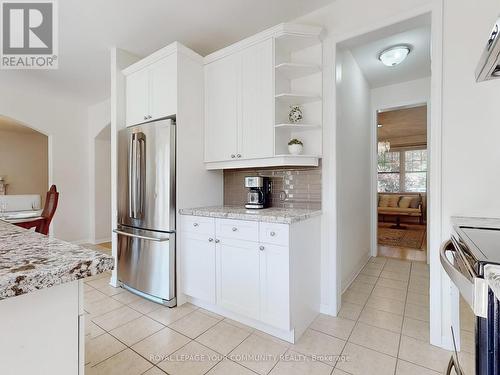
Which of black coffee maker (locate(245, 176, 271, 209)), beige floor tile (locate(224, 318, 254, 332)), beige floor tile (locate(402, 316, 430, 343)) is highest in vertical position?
black coffee maker (locate(245, 176, 271, 209))

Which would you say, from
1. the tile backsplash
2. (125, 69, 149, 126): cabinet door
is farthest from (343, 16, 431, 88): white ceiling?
(125, 69, 149, 126): cabinet door

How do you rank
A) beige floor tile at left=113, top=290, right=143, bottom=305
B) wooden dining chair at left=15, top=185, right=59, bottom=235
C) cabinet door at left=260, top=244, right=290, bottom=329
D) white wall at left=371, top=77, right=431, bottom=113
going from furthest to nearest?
1. white wall at left=371, top=77, right=431, bottom=113
2. wooden dining chair at left=15, top=185, right=59, bottom=235
3. beige floor tile at left=113, top=290, right=143, bottom=305
4. cabinet door at left=260, top=244, right=290, bottom=329

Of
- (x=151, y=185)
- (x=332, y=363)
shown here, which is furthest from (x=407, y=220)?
(x=151, y=185)

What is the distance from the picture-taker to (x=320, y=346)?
5.79 ft

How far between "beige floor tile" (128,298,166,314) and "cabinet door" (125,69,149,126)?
6.24ft

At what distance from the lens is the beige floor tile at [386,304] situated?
2.25m

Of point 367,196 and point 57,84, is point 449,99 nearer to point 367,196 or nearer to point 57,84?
point 367,196

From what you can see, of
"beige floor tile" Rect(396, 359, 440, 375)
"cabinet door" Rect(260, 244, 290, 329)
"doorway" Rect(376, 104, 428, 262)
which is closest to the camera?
"beige floor tile" Rect(396, 359, 440, 375)

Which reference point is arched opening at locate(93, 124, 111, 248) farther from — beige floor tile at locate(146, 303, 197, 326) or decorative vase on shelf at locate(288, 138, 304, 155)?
decorative vase on shelf at locate(288, 138, 304, 155)

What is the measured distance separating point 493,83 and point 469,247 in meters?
1.34

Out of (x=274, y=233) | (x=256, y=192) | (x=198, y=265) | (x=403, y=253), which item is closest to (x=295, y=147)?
(x=256, y=192)

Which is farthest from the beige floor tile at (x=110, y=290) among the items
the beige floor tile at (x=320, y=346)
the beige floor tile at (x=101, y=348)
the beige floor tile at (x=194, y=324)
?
the beige floor tile at (x=320, y=346)

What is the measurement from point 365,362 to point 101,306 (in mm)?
2306

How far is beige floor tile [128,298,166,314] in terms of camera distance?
229 centimetres
